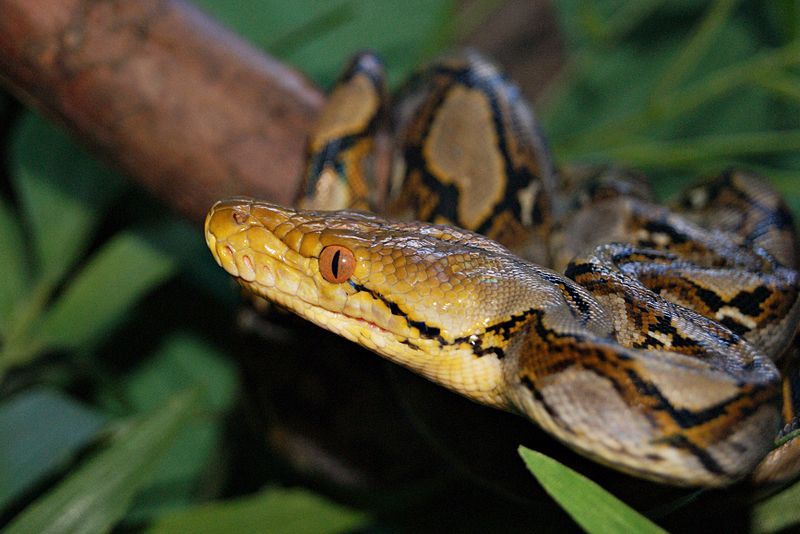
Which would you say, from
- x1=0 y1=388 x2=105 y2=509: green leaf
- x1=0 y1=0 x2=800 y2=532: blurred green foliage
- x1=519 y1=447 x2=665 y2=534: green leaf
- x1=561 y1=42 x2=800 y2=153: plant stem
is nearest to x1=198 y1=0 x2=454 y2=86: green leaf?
x1=0 y1=0 x2=800 y2=532: blurred green foliage

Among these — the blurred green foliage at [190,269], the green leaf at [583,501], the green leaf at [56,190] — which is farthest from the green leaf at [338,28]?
the green leaf at [583,501]

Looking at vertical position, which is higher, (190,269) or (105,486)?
(190,269)

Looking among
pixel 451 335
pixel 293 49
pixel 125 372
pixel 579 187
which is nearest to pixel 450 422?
pixel 451 335

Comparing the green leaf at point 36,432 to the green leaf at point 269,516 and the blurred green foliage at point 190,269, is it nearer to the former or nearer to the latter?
the blurred green foliage at point 190,269

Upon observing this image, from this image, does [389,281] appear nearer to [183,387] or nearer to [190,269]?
[190,269]

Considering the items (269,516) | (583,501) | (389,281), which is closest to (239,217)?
(389,281)
